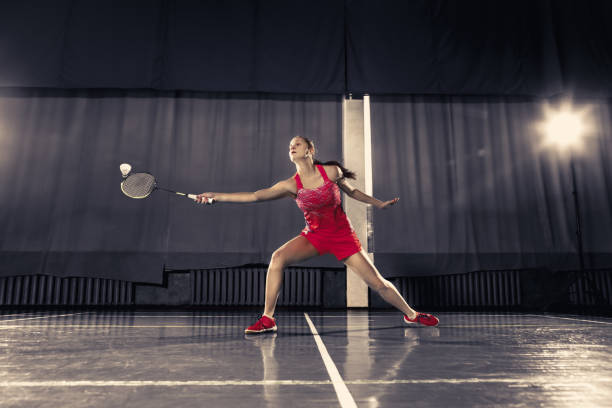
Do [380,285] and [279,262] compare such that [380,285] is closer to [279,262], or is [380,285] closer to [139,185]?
[279,262]

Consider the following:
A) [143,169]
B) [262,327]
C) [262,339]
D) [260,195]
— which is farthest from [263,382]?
[143,169]

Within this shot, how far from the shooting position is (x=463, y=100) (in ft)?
18.4

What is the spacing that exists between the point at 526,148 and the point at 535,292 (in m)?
1.79

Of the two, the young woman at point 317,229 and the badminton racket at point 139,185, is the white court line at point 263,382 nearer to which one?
the young woman at point 317,229

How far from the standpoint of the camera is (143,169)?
5191 mm

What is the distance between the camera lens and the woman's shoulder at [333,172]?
2.62m

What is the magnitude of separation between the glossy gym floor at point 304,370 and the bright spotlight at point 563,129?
3.89m

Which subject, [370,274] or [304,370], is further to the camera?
[370,274]

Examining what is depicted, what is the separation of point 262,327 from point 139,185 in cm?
160

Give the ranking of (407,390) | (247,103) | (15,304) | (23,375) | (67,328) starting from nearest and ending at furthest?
(407,390) → (23,375) → (67,328) → (15,304) → (247,103)

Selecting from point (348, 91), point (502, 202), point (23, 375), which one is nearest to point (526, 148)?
point (502, 202)

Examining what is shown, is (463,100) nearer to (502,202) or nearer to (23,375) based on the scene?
(502,202)

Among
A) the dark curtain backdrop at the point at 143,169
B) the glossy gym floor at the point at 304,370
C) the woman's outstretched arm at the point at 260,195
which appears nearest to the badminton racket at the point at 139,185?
the woman's outstretched arm at the point at 260,195

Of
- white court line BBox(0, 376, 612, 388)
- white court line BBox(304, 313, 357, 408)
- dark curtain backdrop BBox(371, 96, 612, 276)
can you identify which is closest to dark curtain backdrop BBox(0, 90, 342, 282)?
dark curtain backdrop BBox(371, 96, 612, 276)
